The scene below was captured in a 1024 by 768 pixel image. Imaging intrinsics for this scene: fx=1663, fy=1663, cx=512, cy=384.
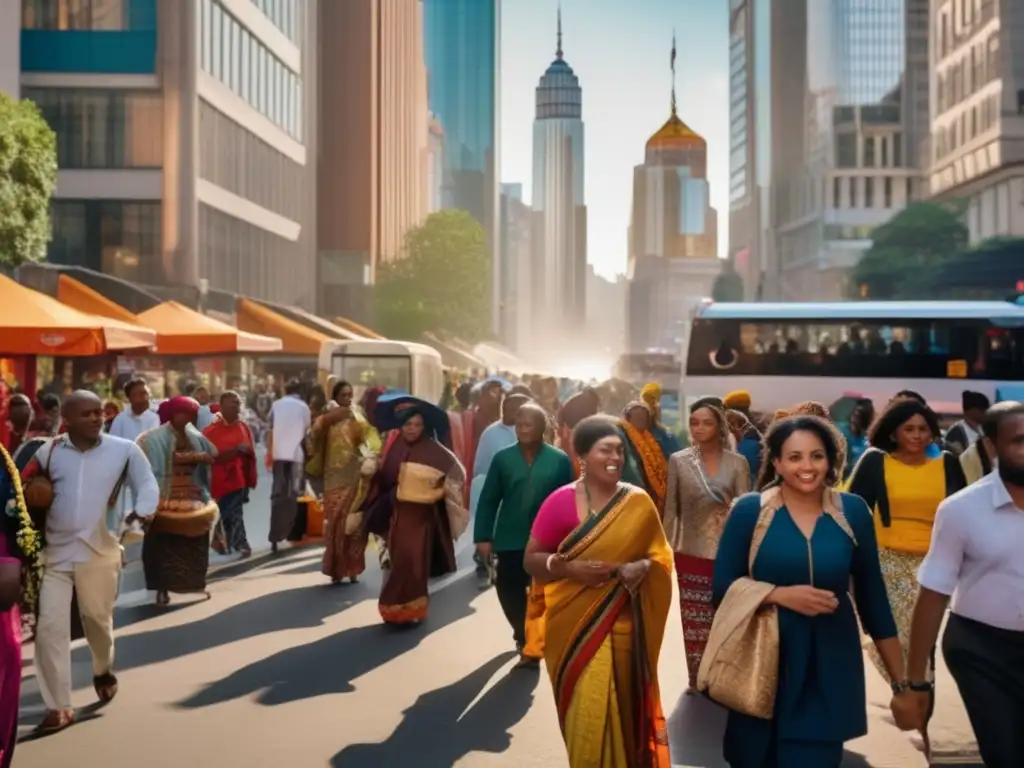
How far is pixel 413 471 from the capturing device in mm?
11461

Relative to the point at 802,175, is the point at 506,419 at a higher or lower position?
lower

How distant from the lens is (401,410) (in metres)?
11.5

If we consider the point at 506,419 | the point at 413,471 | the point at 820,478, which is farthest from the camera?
the point at 506,419

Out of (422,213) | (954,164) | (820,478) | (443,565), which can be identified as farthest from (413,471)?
(422,213)

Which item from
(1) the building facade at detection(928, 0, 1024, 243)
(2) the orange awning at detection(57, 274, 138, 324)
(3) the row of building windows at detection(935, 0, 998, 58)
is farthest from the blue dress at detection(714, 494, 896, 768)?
(3) the row of building windows at detection(935, 0, 998, 58)

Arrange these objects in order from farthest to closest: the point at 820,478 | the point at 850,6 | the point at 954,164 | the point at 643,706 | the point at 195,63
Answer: the point at 850,6, the point at 954,164, the point at 195,63, the point at 643,706, the point at 820,478

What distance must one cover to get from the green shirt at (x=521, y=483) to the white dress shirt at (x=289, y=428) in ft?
28.0

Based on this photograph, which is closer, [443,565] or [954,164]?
[443,565]

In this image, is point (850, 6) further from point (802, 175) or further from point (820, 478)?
point (820, 478)

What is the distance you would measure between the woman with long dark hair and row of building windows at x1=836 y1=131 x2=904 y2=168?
13828cm

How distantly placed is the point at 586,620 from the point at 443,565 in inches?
229

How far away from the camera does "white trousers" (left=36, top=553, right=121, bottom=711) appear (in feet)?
25.9

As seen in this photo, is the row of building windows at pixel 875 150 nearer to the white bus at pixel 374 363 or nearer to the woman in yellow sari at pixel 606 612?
the white bus at pixel 374 363

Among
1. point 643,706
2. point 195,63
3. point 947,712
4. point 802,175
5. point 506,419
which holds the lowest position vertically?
point 947,712
